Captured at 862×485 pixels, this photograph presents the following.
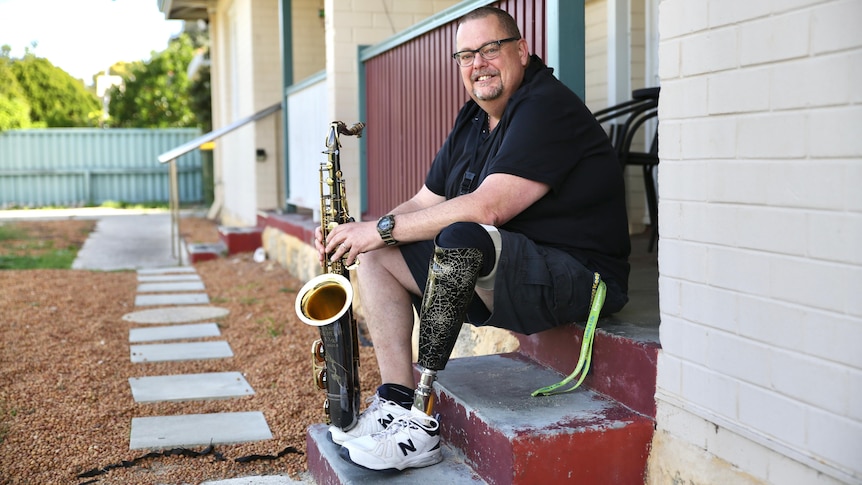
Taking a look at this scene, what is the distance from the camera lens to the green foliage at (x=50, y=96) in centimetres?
2605

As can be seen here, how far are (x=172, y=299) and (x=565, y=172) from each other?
454cm

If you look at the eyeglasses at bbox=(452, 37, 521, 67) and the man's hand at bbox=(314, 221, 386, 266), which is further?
the eyeglasses at bbox=(452, 37, 521, 67)

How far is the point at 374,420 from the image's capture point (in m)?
2.40

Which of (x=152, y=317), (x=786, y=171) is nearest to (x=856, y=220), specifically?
(x=786, y=171)

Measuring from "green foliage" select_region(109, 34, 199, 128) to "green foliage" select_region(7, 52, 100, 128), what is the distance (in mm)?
2661

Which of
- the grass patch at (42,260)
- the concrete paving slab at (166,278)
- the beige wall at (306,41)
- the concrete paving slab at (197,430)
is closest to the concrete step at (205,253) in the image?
the concrete paving slab at (166,278)

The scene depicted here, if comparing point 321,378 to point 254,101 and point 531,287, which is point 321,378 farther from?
point 254,101

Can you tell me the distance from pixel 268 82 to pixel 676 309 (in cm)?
738

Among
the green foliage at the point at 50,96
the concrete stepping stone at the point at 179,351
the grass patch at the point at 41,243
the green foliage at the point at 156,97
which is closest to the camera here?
the concrete stepping stone at the point at 179,351

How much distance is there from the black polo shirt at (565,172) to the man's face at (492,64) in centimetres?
9

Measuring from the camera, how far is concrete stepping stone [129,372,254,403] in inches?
148

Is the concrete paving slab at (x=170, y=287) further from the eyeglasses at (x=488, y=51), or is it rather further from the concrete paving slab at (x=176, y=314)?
the eyeglasses at (x=488, y=51)

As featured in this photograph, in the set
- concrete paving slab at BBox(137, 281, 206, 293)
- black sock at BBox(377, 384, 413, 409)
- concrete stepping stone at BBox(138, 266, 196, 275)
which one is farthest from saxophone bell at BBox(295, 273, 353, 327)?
concrete stepping stone at BBox(138, 266, 196, 275)

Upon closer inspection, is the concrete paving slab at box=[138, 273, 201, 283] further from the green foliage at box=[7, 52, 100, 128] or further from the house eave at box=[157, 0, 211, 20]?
the green foliage at box=[7, 52, 100, 128]
